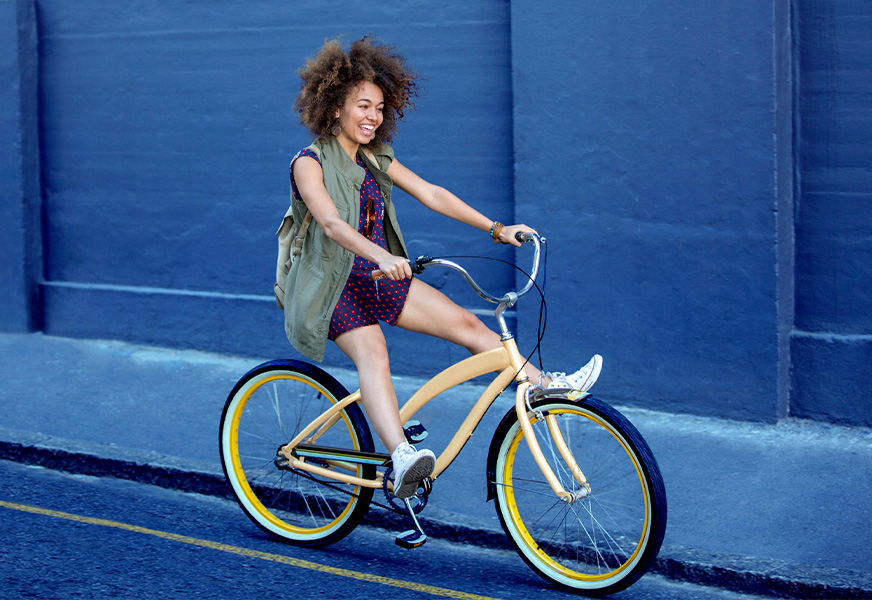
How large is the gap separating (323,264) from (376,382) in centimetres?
54

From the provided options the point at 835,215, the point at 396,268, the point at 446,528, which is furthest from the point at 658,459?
the point at 396,268

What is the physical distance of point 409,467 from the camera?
3.78 metres

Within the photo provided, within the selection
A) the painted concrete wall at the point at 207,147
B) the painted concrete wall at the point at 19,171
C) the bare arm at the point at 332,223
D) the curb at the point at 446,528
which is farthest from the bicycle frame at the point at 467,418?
the painted concrete wall at the point at 19,171

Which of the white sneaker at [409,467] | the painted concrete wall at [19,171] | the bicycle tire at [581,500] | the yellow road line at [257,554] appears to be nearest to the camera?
the bicycle tire at [581,500]

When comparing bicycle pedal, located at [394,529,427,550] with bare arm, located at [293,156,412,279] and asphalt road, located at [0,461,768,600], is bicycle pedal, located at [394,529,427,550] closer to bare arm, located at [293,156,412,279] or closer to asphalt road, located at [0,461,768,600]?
asphalt road, located at [0,461,768,600]

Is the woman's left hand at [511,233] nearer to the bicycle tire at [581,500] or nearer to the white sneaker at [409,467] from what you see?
the bicycle tire at [581,500]

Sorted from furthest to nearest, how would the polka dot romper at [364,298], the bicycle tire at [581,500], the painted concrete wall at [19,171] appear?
the painted concrete wall at [19,171], the polka dot romper at [364,298], the bicycle tire at [581,500]

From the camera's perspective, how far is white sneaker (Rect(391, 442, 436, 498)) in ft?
12.4

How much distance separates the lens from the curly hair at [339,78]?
3971mm

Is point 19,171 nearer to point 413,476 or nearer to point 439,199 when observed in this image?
point 439,199

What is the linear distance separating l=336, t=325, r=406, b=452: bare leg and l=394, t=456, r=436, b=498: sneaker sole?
15cm

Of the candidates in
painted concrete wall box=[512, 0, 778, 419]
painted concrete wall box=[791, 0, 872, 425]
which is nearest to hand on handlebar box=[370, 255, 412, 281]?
painted concrete wall box=[512, 0, 778, 419]

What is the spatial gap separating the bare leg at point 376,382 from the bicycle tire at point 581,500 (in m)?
0.42

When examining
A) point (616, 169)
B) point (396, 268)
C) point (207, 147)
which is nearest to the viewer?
point (396, 268)
